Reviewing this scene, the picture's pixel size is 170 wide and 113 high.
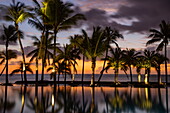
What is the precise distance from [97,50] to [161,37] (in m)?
10.7

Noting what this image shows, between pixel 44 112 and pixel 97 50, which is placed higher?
pixel 97 50

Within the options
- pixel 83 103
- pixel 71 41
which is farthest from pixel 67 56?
pixel 83 103

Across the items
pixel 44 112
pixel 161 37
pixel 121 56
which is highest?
pixel 161 37

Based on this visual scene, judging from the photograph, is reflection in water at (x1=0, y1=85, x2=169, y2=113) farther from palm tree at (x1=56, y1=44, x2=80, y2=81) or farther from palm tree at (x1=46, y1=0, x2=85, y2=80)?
palm tree at (x1=56, y1=44, x2=80, y2=81)

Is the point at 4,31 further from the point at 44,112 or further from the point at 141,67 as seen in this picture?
the point at 44,112

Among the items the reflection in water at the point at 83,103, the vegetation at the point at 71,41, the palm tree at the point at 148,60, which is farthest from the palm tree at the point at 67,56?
the reflection in water at the point at 83,103

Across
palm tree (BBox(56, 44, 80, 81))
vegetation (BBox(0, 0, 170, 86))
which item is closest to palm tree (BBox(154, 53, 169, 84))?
vegetation (BBox(0, 0, 170, 86))

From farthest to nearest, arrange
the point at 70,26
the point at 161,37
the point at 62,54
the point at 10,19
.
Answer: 1. the point at 62,54
2. the point at 161,37
3. the point at 10,19
4. the point at 70,26

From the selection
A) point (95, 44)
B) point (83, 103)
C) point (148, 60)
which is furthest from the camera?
point (148, 60)

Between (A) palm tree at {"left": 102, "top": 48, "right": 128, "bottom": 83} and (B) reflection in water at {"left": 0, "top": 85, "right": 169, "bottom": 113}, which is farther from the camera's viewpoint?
(A) palm tree at {"left": 102, "top": 48, "right": 128, "bottom": 83}

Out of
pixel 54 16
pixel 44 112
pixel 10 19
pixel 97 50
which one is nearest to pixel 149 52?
pixel 97 50

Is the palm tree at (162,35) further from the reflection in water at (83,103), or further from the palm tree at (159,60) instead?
the reflection in water at (83,103)

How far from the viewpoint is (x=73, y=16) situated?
79.0ft

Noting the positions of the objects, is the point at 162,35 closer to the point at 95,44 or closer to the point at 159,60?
the point at 159,60
